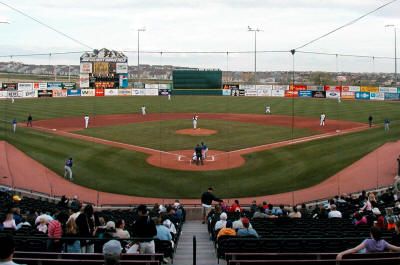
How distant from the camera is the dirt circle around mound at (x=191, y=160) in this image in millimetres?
28234

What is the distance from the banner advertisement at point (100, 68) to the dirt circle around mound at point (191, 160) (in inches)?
1688

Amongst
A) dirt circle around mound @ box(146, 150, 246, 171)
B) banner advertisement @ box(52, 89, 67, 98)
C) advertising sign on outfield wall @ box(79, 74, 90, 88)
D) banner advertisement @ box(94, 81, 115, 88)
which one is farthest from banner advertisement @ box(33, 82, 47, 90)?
dirt circle around mound @ box(146, 150, 246, 171)

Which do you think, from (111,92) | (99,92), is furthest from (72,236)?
Result: (111,92)

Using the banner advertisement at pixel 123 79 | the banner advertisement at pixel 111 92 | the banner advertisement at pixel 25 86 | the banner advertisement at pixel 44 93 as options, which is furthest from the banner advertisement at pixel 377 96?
the banner advertisement at pixel 25 86

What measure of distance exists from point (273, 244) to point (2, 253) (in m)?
5.13

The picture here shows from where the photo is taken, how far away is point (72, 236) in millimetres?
8398

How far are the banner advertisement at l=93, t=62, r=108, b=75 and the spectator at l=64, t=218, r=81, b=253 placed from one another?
65487 mm

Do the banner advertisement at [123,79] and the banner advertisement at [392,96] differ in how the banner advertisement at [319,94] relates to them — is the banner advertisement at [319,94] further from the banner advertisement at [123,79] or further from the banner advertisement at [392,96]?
the banner advertisement at [123,79]

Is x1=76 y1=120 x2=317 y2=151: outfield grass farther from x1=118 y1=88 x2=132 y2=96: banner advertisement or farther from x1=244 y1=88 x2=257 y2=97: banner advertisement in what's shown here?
x1=244 y1=88 x2=257 y2=97: banner advertisement

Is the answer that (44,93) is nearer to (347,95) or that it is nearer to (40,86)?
(40,86)

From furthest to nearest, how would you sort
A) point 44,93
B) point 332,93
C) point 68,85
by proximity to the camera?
point 68,85 → point 332,93 → point 44,93

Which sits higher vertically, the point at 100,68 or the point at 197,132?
the point at 100,68

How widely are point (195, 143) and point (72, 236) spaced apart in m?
27.7

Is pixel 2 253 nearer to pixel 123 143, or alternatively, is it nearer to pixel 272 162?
pixel 272 162
